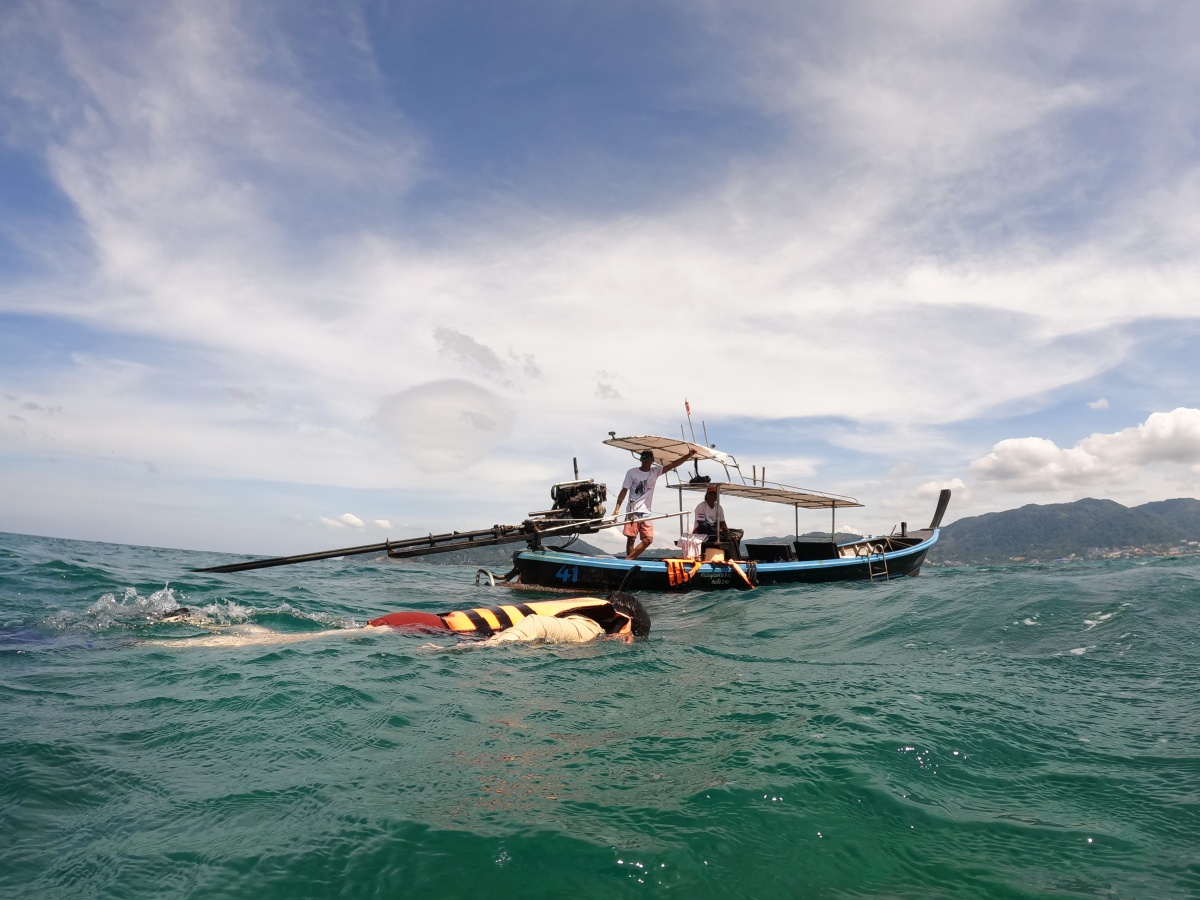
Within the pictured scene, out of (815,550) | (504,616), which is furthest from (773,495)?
(504,616)

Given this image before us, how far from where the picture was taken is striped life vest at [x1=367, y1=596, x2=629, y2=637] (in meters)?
8.98

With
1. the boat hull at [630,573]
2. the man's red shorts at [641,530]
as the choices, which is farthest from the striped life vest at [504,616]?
the man's red shorts at [641,530]

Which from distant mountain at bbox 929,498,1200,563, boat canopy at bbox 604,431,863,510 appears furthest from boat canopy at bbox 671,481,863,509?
distant mountain at bbox 929,498,1200,563

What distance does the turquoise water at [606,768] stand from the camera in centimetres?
288

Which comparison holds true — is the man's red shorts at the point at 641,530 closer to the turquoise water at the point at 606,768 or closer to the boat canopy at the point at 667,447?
the boat canopy at the point at 667,447

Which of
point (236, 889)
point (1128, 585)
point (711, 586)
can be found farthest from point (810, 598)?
point (236, 889)

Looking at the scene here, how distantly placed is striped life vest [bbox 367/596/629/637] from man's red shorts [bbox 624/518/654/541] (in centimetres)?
798

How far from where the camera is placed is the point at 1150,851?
10.2 feet

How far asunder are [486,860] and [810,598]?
12.2m

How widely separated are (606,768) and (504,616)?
515 cm

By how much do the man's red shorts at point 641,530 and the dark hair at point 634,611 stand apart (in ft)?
25.9

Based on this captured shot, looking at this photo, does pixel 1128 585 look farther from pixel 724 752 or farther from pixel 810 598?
pixel 724 752

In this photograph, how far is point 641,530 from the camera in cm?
1786

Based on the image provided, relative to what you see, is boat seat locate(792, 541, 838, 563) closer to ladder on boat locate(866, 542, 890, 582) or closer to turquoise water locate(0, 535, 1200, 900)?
ladder on boat locate(866, 542, 890, 582)
